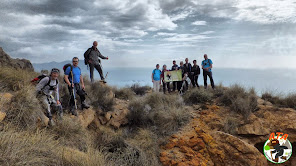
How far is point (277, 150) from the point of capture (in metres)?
7.52

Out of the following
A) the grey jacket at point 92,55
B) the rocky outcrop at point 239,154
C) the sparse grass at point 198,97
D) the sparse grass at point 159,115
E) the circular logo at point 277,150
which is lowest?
the circular logo at point 277,150

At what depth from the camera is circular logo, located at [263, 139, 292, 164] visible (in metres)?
7.32

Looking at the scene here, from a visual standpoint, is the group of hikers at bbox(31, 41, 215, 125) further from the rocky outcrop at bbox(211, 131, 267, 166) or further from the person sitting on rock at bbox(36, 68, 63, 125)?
the rocky outcrop at bbox(211, 131, 267, 166)

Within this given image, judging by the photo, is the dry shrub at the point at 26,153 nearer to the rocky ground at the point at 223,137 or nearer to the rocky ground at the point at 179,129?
the rocky ground at the point at 179,129

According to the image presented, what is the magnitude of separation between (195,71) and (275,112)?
15.0 ft

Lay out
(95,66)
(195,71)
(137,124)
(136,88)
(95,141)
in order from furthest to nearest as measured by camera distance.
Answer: (136,88), (195,71), (95,66), (137,124), (95,141)

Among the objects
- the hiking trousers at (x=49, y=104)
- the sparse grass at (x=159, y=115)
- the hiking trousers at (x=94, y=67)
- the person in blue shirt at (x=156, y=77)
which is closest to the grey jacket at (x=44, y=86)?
the hiking trousers at (x=49, y=104)

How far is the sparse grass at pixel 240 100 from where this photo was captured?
8578 millimetres

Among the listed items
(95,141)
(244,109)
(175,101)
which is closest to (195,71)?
(175,101)

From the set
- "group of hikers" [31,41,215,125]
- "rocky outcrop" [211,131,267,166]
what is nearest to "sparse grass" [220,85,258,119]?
"group of hikers" [31,41,215,125]

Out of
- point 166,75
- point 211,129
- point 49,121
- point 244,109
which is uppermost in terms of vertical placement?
point 166,75

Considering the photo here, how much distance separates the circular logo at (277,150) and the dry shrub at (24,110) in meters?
8.14

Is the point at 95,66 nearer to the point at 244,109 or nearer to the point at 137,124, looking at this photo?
the point at 137,124

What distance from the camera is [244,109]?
8.54 m
